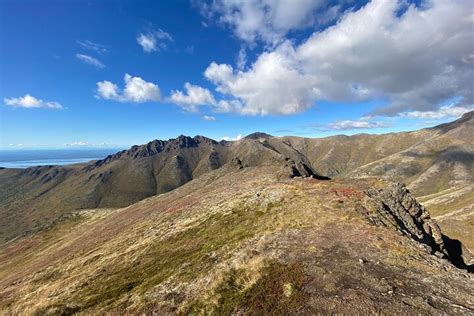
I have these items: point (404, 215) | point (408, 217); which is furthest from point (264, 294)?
point (408, 217)

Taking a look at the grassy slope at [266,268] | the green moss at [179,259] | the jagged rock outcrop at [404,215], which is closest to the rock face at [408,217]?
the jagged rock outcrop at [404,215]

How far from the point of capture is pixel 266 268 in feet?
91.3

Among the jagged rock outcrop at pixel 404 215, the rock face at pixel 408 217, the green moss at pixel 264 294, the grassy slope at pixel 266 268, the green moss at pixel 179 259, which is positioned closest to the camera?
the green moss at pixel 264 294

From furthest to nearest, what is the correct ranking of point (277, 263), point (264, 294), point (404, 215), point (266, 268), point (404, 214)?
1. point (404, 214)
2. point (404, 215)
3. point (277, 263)
4. point (266, 268)
5. point (264, 294)

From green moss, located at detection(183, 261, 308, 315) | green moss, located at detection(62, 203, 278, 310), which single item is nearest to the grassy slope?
green moss, located at detection(183, 261, 308, 315)

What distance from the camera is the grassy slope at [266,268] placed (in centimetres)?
2223

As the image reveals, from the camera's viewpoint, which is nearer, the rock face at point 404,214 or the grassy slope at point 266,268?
the grassy slope at point 266,268

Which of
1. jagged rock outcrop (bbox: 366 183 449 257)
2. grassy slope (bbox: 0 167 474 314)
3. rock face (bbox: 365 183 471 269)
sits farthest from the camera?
rock face (bbox: 365 183 471 269)

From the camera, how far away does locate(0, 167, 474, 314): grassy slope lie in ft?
72.9

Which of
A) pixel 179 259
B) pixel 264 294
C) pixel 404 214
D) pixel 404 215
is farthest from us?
pixel 404 214

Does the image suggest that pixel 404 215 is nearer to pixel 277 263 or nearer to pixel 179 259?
pixel 277 263

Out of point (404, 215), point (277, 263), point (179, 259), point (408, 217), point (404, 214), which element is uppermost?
point (277, 263)

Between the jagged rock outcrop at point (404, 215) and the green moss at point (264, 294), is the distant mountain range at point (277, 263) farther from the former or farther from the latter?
the jagged rock outcrop at point (404, 215)

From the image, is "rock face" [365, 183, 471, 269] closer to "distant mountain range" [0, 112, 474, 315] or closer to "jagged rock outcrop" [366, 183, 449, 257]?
"jagged rock outcrop" [366, 183, 449, 257]
